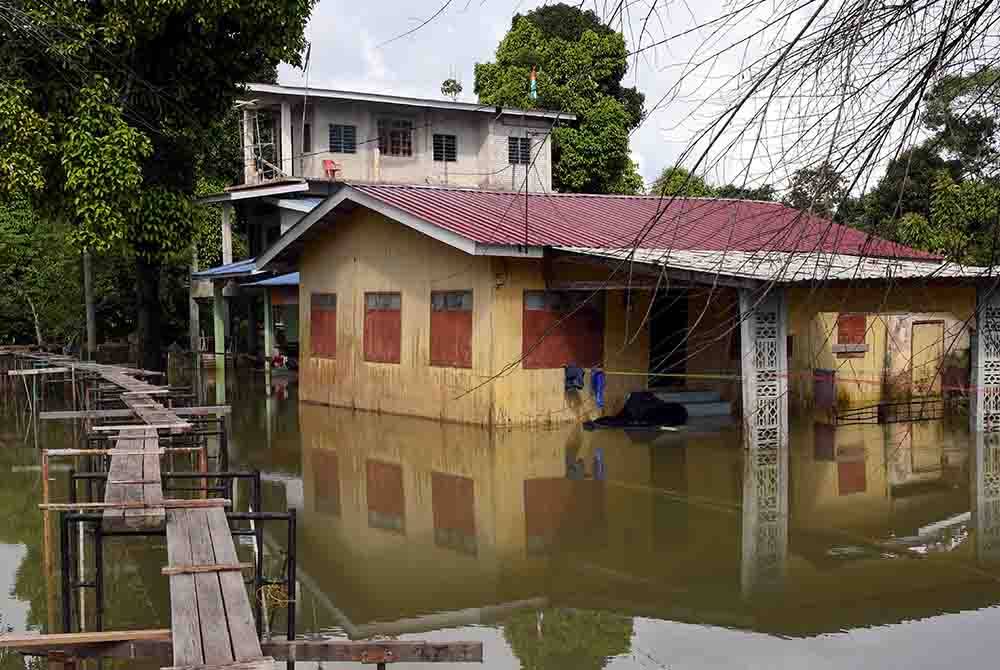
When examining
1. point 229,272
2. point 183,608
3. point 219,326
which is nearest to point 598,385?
point 229,272

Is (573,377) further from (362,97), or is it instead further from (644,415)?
(362,97)

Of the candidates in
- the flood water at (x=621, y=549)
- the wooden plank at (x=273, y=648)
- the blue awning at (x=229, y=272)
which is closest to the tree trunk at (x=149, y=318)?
the flood water at (x=621, y=549)

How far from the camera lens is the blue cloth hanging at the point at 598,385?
18.0 meters

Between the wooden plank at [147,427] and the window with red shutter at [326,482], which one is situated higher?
the wooden plank at [147,427]

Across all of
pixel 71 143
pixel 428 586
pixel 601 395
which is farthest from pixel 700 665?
pixel 71 143

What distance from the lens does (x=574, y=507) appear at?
11.8m

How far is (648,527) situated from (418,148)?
22.4 m

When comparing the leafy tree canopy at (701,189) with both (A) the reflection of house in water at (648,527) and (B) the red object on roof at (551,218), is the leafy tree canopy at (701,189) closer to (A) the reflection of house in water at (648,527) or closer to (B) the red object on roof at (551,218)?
(A) the reflection of house in water at (648,527)

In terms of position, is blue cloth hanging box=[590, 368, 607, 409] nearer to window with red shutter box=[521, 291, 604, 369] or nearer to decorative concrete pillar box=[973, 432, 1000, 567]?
window with red shutter box=[521, 291, 604, 369]

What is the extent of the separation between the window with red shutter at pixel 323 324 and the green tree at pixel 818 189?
18246 millimetres

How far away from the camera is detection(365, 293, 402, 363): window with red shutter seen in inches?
771

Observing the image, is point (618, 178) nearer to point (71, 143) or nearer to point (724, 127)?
point (71, 143)

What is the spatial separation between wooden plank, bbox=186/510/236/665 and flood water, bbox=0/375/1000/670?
1664mm

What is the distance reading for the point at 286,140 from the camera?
29750 mm
